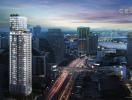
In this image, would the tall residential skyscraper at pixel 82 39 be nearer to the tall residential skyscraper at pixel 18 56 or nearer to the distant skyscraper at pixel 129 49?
the distant skyscraper at pixel 129 49

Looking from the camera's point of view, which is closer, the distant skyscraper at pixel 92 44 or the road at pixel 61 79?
the road at pixel 61 79

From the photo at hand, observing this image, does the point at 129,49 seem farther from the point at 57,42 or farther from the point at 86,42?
the point at 57,42

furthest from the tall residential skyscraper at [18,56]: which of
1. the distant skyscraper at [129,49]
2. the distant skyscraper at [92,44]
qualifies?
the distant skyscraper at [129,49]

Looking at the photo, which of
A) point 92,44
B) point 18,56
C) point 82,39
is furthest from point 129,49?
point 18,56

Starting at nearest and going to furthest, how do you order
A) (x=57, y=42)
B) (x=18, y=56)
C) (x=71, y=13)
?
1. (x=18, y=56)
2. (x=71, y=13)
3. (x=57, y=42)

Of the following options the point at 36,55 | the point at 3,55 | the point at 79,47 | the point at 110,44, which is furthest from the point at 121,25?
the point at 3,55

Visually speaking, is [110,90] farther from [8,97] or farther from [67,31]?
[8,97]

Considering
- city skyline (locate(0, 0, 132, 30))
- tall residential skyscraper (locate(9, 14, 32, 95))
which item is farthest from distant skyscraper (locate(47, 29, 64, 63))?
tall residential skyscraper (locate(9, 14, 32, 95))
